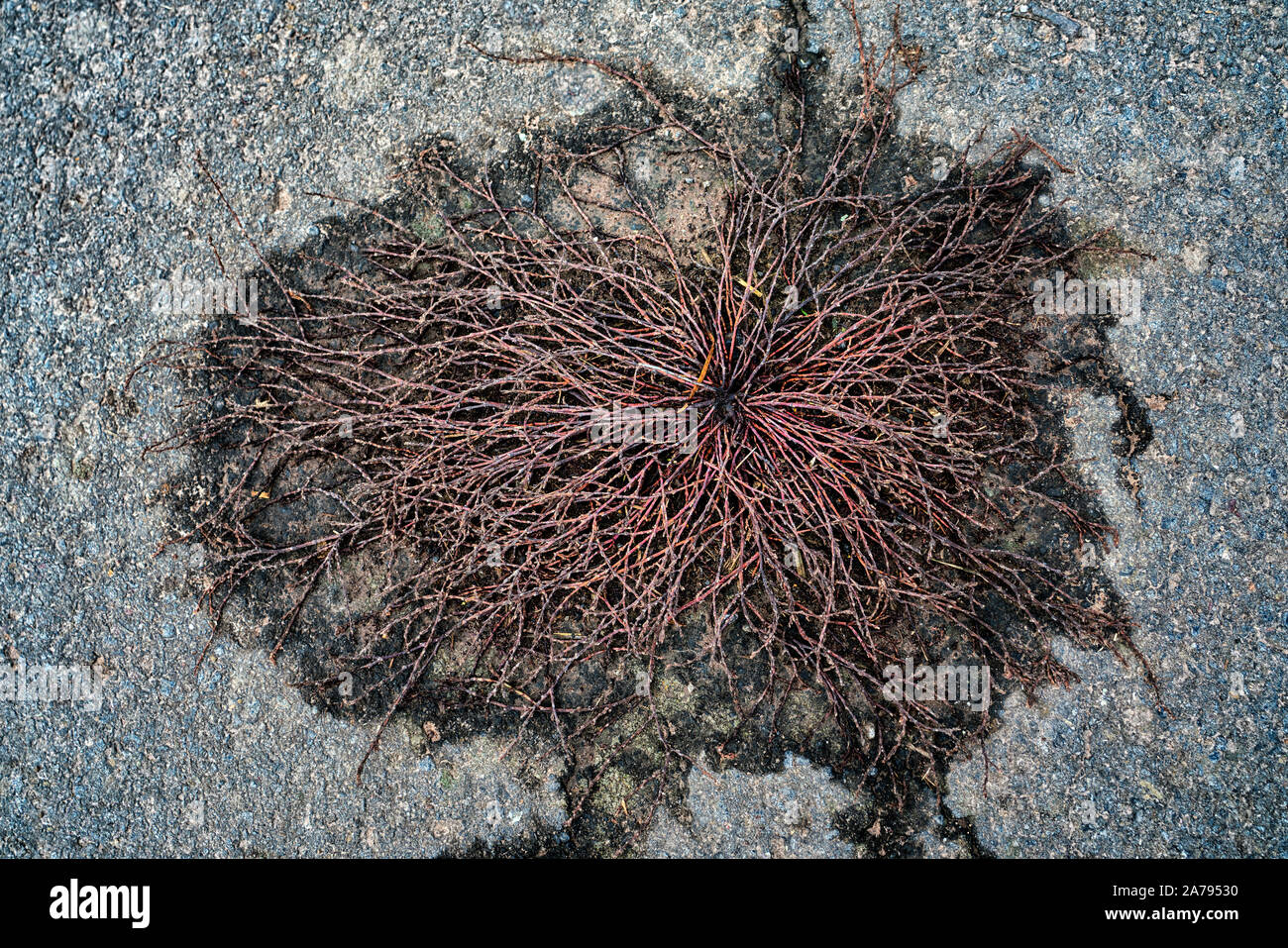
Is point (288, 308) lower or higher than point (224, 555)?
higher

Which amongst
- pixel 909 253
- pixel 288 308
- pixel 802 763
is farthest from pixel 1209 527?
pixel 288 308

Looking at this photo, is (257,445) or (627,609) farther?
(257,445)

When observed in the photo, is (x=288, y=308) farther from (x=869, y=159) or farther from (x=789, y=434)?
(x=869, y=159)

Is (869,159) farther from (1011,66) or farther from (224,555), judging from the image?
(224,555)

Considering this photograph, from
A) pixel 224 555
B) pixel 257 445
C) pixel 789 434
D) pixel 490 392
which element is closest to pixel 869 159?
pixel 789 434

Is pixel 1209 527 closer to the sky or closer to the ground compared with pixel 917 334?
closer to the ground

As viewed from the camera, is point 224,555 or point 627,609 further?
point 224,555
